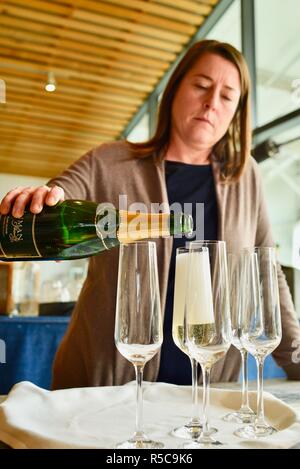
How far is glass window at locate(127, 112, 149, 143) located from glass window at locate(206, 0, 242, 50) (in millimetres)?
1595

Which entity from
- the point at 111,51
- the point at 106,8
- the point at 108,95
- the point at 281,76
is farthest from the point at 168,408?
the point at 108,95

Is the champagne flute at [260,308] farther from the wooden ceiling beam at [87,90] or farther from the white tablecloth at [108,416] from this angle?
the wooden ceiling beam at [87,90]

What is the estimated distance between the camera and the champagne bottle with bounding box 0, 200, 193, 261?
0.88 meters

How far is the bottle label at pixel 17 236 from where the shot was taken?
2.89 ft

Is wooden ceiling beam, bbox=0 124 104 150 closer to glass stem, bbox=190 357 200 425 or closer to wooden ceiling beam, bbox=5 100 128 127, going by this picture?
wooden ceiling beam, bbox=5 100 128 127

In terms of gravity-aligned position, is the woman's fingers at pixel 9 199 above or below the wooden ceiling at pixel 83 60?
below

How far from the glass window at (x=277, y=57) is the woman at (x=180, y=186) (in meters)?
1.92

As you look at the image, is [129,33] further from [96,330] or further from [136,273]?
[136,273]

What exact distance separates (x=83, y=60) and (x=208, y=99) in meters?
3.62

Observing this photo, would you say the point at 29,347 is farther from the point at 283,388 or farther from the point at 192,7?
the point at 192,7

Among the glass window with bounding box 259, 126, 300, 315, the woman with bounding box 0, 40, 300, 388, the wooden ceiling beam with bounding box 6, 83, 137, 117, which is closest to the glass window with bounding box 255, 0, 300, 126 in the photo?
the glass window with bounding box 259, 126, 300, 315

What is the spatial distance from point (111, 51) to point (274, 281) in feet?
13.6

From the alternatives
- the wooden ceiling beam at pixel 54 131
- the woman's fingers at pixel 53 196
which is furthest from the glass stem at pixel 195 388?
the wooden ceiling beam at pixel 54 131

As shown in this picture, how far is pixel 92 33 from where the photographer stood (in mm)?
4262
